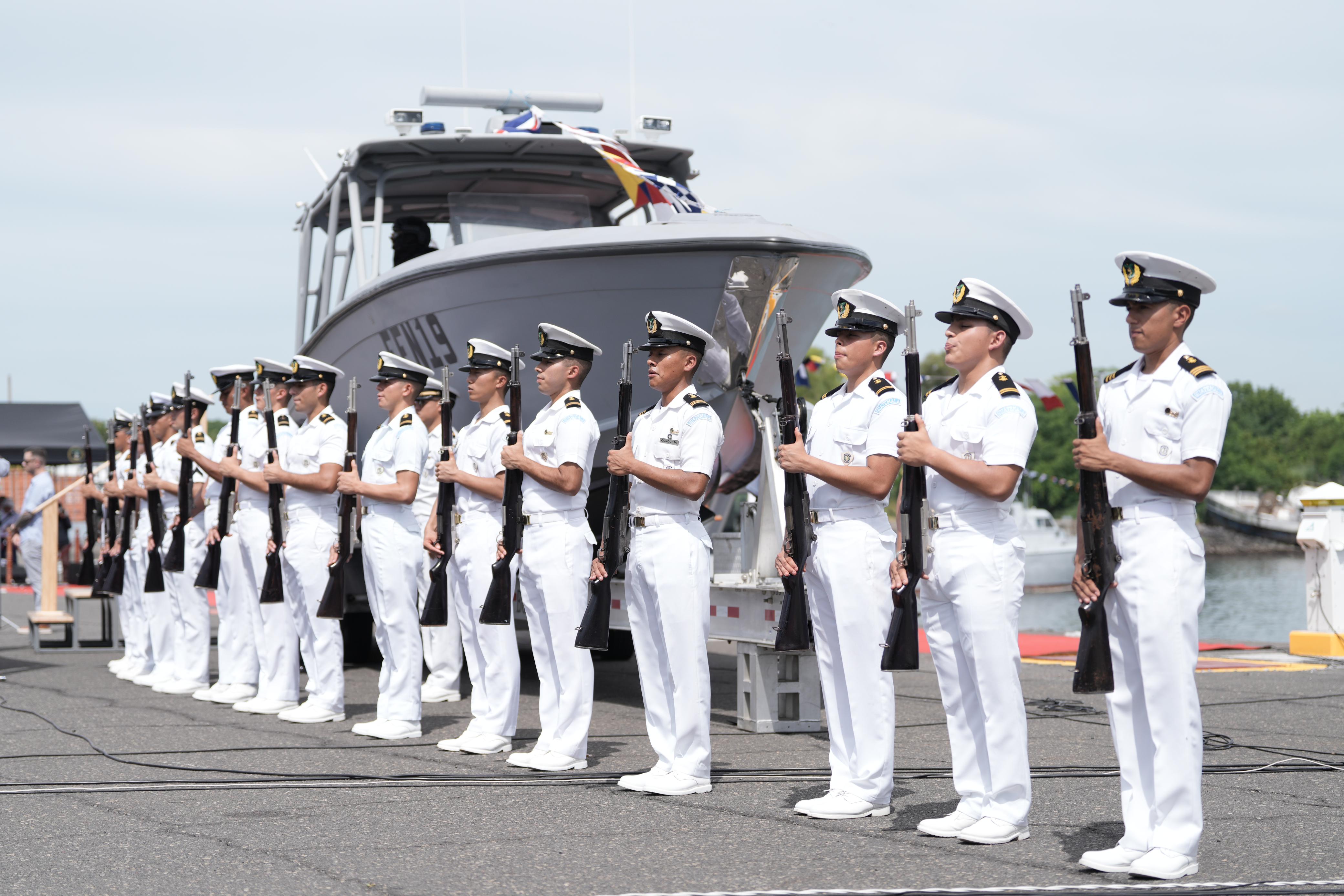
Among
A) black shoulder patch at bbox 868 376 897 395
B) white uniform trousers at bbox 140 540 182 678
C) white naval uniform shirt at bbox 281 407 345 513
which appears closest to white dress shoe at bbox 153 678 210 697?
white uniform trousers at bbox 140 540 182 678

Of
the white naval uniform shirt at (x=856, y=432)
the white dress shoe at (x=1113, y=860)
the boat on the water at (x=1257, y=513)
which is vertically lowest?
the boat on the water at (x=1257, y=513)

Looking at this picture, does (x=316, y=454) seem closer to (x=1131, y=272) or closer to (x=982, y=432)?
(x=982, y=432)

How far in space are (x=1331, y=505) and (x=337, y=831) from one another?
9189mm

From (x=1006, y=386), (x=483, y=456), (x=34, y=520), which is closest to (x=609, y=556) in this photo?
(x=483, y=456)

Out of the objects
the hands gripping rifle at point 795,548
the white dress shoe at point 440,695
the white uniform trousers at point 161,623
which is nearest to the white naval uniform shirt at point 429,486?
the white dress shoe at point 440,695

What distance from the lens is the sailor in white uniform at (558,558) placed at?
6.06 metres

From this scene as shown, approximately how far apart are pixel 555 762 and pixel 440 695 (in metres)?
3.21

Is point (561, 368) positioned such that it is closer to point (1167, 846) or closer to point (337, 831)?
point (337, 831)

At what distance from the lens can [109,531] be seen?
11.5 metres

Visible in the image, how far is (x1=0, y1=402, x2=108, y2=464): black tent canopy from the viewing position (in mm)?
23906

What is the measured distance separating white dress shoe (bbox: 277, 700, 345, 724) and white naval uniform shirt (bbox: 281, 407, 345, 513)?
42.6 inches

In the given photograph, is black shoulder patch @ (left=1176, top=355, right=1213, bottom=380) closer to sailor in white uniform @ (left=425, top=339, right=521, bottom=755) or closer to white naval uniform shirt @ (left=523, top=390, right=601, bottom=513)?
white naval uniform shirt @ (left=523, top=390, right=601, bottom=513)

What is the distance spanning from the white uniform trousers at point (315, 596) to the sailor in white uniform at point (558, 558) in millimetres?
1836

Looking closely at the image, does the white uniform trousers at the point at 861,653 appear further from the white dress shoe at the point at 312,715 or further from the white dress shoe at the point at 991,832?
the white dress shoe at the point at 312,715
